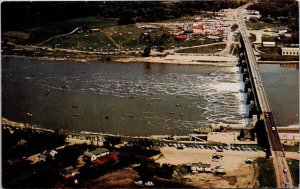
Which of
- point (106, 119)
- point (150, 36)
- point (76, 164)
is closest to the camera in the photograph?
point (76, 164)

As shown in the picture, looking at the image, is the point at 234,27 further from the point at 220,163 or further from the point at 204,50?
the point at 220,163

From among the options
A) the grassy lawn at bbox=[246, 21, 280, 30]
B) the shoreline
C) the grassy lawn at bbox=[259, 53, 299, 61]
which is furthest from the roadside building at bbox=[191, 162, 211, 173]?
the grassy lawn at bbox=[246, 21, 280, 30]

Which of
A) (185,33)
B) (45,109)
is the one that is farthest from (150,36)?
(45,109)

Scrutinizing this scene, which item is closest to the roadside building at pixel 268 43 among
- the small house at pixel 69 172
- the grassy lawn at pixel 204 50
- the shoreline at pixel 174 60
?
the shoreline at pixel 174 60

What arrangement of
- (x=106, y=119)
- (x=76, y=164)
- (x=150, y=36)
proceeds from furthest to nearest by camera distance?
(x=150, y=36) → (x=106, y=119) → (x=76, y=164)

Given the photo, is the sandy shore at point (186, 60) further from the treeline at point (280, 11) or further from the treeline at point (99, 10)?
the treeline at point (280, 11)

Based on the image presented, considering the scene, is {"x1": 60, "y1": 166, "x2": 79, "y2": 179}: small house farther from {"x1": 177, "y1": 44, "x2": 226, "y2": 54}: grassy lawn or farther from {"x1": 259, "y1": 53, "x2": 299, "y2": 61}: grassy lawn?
{"x1": 259, "y1": 53, "x2": 299, "y2": 61}: grassy lawn

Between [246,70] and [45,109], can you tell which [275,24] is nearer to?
[246,70]
